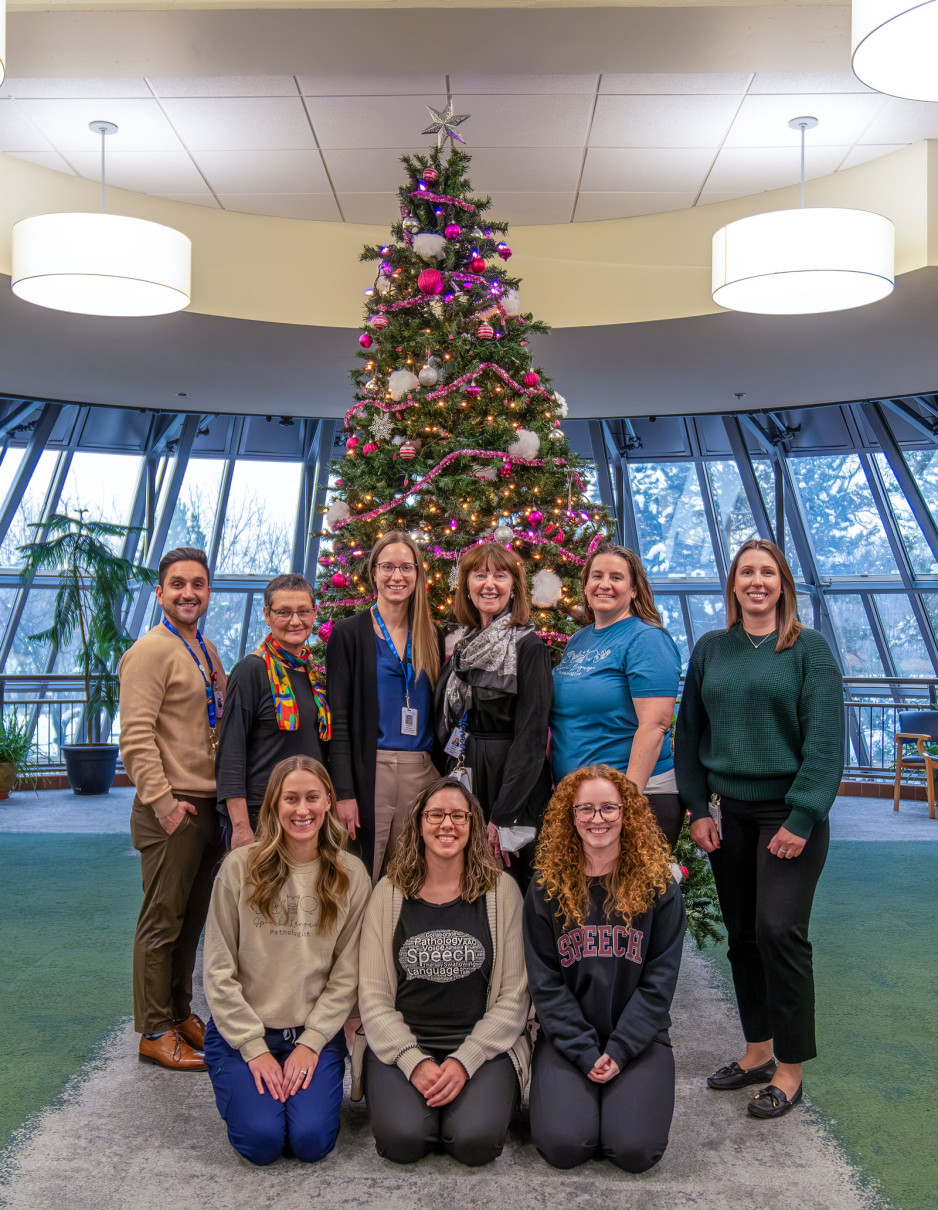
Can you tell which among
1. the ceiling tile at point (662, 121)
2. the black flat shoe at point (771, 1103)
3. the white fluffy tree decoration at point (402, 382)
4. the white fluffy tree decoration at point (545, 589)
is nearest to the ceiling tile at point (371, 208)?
the ceiling tile at point (662, 121)

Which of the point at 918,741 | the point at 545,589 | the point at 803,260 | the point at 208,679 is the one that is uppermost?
the point at 803,260

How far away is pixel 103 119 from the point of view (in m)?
5.10

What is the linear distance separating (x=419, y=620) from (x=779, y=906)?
4.61 feet

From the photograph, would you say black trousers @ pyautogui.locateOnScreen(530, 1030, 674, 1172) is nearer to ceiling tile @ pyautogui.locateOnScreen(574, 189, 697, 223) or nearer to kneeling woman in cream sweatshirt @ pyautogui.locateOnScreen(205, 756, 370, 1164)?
kneeling woman in cream sweatshirt @ pyautogui.locateOnScreen(205, 756, 370, 1164)

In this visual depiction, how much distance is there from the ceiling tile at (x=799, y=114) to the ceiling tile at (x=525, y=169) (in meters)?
0.84

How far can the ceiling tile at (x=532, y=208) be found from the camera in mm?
5984

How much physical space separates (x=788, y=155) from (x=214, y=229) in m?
3.33

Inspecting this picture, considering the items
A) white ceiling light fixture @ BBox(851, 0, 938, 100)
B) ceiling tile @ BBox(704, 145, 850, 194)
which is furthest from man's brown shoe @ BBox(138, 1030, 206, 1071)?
ceiling tile @ BBox(704, 145, 850, 194)

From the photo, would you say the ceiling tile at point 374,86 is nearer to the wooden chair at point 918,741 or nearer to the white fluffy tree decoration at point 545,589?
the white fluffy tree decoration at point 545,589

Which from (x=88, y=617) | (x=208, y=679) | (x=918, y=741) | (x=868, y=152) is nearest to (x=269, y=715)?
(x=208, y=679)

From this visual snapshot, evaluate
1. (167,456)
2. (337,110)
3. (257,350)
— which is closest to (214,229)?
(257,350)

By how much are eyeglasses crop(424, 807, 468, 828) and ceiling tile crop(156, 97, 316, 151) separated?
3.63 metres

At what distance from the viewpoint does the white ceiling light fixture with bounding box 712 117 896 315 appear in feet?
15.3

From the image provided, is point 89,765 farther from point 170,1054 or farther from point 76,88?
point 170,1054
